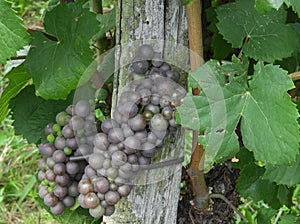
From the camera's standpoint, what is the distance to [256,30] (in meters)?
1.32

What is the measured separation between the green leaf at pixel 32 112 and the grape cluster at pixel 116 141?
0.27 m

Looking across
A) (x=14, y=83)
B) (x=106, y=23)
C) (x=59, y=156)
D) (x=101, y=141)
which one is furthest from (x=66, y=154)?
(x=106, y=23)

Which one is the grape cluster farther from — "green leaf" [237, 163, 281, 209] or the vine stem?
"green leaf" [237, 163, 281, 209]

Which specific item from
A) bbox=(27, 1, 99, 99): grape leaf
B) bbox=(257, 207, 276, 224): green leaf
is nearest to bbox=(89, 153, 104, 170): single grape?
bbox=(27, 1, 99, 99): grape leaf

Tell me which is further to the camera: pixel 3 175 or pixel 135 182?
pixel 3 175

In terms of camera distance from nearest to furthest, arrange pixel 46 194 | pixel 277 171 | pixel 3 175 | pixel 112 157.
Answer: pixel 112 157
pixel 46 194
pixel 277 171
pixel 3 175

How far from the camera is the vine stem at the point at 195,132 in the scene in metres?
1.19

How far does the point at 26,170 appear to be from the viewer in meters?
2.96

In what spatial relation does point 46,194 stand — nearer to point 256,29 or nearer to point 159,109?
point 159,109

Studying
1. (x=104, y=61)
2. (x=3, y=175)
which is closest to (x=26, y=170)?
(x=3, y=175)

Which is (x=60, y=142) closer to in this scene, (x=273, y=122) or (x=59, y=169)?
(x=59, y=169)

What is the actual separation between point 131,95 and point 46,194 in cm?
32

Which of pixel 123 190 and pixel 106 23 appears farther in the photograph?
pixel 106 23

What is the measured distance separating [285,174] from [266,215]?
276 millimetres
